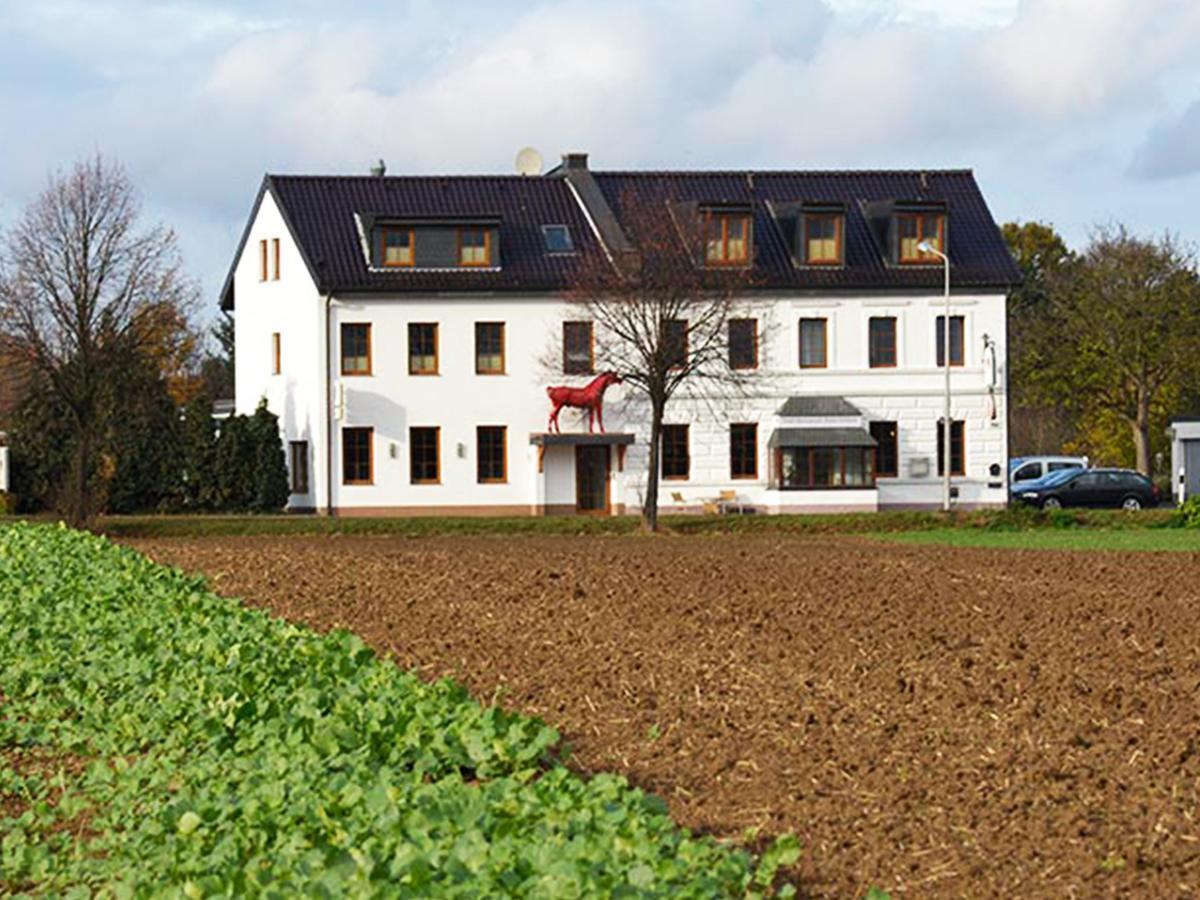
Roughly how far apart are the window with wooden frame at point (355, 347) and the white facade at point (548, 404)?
0.16 metres

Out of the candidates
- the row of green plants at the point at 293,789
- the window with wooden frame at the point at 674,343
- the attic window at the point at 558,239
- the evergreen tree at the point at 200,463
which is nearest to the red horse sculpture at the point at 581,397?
the attic window at the point at 558,239

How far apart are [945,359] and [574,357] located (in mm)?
9740

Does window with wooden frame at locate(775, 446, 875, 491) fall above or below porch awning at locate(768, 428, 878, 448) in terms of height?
below

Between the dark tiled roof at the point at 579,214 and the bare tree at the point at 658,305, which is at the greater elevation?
the dark tiled roof at the point at 579,214

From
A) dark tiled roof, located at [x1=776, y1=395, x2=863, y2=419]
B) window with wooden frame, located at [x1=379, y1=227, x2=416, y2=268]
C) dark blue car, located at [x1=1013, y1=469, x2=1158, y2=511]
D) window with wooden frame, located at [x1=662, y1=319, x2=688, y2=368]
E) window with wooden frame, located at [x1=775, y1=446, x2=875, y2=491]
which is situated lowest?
dark blue car, located at [x1=1013, y1=469, x2=1158, y2=511]

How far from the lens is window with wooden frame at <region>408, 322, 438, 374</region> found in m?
56.8

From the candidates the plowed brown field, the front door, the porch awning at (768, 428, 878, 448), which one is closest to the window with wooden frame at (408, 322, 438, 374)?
the front door

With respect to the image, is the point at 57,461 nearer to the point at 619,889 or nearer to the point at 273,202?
the point at 273,202

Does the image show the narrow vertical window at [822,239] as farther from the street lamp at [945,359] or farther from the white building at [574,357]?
the street lamp at [945,359]

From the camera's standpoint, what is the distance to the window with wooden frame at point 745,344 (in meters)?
57.6

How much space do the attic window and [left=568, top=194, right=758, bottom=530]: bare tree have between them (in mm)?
3228

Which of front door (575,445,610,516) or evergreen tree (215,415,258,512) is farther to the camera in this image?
evergreen tree (215,415,258,512)

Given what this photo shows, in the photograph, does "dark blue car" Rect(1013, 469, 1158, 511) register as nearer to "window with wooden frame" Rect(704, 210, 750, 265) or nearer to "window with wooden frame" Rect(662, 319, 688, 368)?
"window with wooden frame" Rect(704, 210, 750, 265)

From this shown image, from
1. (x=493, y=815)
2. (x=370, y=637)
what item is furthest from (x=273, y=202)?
(x=493, y=815)
